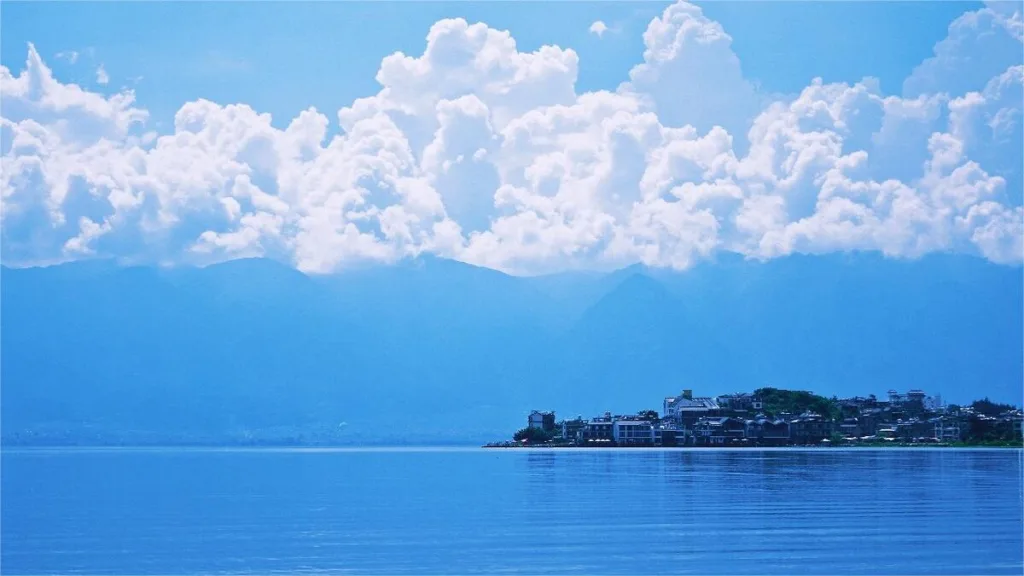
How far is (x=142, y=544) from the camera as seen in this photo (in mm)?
36719

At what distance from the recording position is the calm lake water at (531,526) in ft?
104

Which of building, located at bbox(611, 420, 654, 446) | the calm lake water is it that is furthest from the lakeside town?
the calm lake water

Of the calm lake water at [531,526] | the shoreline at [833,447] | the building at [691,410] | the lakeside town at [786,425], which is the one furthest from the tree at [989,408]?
the calm lake water at [531,526]

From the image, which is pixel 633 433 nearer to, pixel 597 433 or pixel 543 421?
pixel 597 433

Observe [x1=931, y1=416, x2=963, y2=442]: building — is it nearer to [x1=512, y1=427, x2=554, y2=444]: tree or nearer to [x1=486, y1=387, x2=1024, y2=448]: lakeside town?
[x1=486, y1=387, x2=1024, y2=448]: lakeside town

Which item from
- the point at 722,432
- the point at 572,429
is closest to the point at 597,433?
the point at 572,429

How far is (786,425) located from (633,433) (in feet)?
68.8

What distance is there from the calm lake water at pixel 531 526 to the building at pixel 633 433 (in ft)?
310

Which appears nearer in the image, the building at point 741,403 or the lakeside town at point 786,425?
the lakeside town at point 786,425

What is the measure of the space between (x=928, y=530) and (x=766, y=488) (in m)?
19.1

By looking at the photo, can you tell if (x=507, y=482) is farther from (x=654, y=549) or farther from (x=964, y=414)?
(x=964, y=414)

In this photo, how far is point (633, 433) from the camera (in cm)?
16362

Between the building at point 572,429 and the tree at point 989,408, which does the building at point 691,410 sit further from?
the tree at point 989,408

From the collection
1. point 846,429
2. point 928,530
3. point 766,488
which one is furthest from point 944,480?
point 846,429
